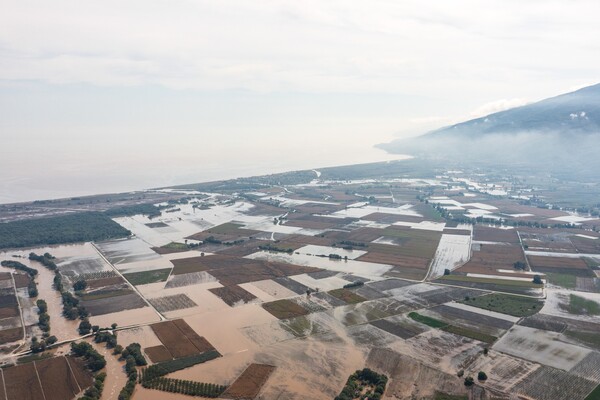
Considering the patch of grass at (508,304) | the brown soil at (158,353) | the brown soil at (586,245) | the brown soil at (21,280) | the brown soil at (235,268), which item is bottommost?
the brown soil at (586,245)

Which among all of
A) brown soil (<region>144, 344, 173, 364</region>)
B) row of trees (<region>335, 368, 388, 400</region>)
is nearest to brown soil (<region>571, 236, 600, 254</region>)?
row of trees (<region>335, 368, 388, 400</region>)

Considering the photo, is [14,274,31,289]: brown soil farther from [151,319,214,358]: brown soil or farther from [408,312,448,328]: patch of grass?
[408,312,448,328]: patch of grass

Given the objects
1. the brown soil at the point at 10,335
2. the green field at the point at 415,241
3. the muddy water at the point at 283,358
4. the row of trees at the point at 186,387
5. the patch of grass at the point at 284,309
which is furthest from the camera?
the green field at the point at 415,241

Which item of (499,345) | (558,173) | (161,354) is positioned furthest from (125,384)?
(558,173)

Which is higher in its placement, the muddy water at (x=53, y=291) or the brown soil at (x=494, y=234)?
the muddy water at (x=53, y=291)

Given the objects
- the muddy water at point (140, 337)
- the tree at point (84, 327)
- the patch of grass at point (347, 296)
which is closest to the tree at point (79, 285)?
the tree at point (84, 327)

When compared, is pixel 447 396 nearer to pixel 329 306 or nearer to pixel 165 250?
pixel 329 306

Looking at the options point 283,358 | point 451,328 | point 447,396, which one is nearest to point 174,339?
point 283,358

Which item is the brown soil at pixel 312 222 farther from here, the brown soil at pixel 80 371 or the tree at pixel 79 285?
the brown soil at pixel 80 371
